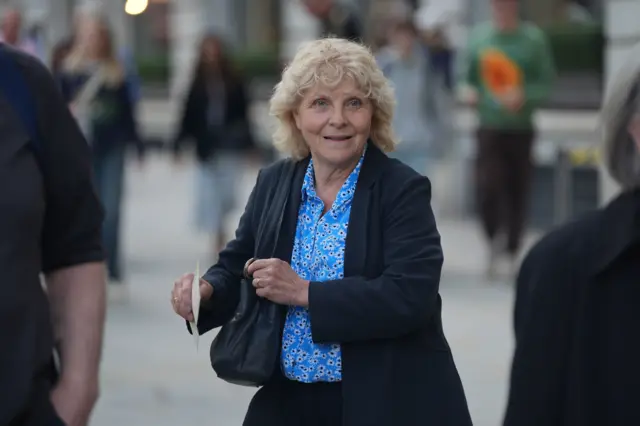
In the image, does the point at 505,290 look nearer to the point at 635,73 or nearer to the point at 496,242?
the point at 496,242

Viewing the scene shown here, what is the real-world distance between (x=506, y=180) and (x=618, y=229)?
8.80m

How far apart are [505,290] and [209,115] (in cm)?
291

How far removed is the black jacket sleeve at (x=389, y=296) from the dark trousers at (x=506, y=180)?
7.84m

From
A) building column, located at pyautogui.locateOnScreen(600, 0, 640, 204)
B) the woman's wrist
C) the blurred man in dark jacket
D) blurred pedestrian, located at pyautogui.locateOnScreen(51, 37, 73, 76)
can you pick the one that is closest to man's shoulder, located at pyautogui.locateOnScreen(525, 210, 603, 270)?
the woman's wrist

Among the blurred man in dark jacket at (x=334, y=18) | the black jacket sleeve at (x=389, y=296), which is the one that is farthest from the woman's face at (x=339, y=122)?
the blurred man in dark jacket at (x=334, y=18)

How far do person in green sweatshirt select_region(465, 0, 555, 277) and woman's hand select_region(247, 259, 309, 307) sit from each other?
25.9ft

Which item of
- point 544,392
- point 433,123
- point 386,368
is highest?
point 544,392

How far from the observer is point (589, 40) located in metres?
14.9

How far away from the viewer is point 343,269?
11.7 ft

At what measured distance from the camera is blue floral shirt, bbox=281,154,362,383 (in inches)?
139

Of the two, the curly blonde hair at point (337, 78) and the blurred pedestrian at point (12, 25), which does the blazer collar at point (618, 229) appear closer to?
the curly blonde hair at point (337, 78)

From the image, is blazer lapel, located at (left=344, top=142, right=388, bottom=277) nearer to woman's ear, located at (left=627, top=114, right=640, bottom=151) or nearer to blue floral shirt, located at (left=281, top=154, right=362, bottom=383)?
blue floral shirt, located at (left=281, top=154, right=362, bottom=383)

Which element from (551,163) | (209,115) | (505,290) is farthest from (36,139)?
(551,163)

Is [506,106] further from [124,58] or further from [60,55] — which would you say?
[60,55]
